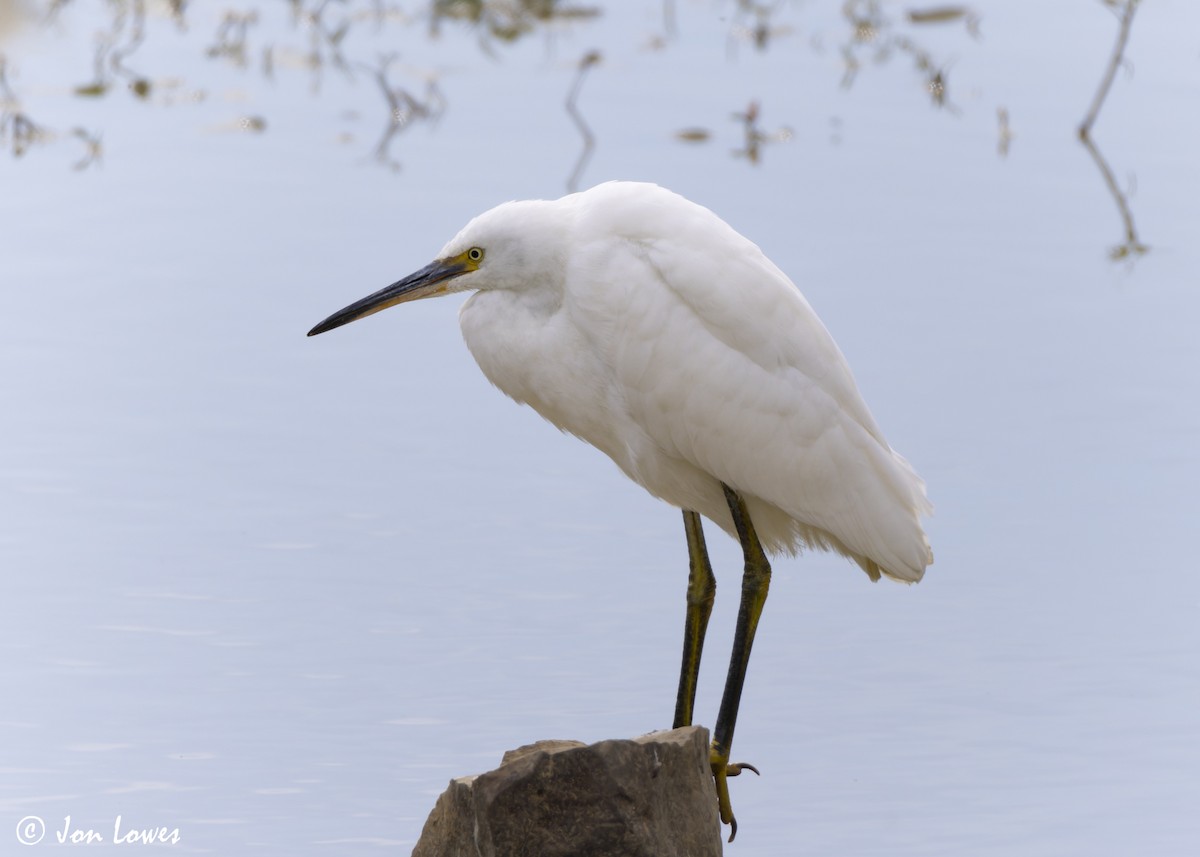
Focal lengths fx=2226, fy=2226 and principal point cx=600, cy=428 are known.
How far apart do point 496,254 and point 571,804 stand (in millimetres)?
1350

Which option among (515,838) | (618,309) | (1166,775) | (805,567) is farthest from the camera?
(805,567)

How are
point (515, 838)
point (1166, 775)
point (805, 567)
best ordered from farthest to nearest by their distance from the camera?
point (805, 567), point (1166, 775), point (515, 838)

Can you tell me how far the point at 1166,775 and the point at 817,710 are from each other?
3.15ft

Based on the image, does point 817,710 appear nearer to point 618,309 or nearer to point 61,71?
point 618,309

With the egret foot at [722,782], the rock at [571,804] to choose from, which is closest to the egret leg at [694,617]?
the egret foot at [722,782]

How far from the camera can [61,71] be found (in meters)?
12.0

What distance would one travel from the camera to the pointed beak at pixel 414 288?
5387 mm

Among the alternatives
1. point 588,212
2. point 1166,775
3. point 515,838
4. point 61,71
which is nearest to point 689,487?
point 588,212

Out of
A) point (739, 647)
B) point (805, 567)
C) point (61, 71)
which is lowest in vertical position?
point (61, 71)

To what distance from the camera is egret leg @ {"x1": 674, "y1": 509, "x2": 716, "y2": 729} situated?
A: 5.55 metres

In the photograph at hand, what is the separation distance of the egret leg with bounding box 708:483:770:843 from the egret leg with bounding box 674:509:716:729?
95 mm

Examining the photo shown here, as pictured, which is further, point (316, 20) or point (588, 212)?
point (316, 20)

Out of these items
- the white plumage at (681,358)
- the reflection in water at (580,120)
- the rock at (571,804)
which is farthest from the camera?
the reflection in water at (580,120)

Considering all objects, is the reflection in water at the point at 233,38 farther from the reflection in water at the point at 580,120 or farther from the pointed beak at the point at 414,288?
the pointed beak at the point at 414,288
